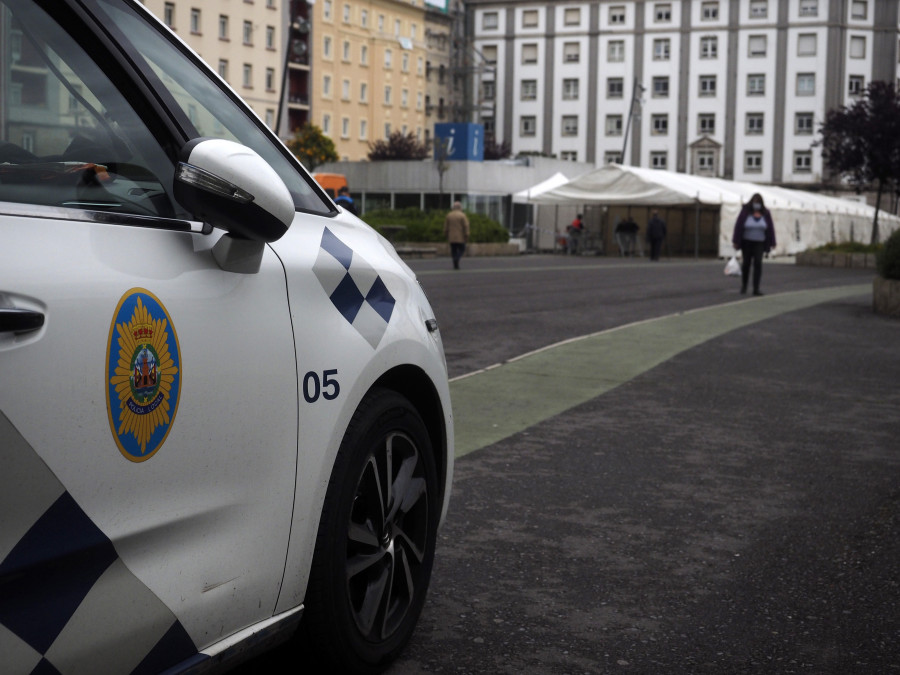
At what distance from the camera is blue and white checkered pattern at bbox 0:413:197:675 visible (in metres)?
1.75

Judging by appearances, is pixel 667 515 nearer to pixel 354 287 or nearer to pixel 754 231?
pixel 354 287

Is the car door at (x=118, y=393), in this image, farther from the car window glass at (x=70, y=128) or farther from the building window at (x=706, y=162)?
the building window at (x=706, y=162)

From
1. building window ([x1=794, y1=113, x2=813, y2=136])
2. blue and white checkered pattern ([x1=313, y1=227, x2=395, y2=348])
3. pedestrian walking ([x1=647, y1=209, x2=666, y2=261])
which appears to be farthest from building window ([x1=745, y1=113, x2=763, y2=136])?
blue and white checkered pattern ([x1=313, y1=227, x2=395, y2=348])

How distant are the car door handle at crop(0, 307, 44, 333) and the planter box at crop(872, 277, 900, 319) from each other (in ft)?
52.3

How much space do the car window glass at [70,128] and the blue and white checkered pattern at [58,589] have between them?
0.52 m

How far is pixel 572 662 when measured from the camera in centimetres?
335

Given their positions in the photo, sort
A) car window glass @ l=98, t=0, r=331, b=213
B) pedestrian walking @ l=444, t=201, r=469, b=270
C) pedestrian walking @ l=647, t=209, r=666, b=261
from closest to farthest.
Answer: car window glass @ l=98, t=0, r=331, b=213 < pedestrian walking @ l=444, t=201, r=469, b=270 < pedestrian walking @ l=647, t=209, r=666, b=261

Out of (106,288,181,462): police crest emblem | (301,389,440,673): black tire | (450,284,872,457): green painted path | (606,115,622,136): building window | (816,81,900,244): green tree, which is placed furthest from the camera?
(606,115,622,136): building window

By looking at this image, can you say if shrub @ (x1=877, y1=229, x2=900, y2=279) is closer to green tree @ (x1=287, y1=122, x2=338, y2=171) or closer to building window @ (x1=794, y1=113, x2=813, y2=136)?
green tree @ (x1=287, y1=122, x2=338, y2=171)

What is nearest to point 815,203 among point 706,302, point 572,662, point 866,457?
point 706,302

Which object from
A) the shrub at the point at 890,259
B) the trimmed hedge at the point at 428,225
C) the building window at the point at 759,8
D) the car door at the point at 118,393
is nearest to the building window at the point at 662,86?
the building window at the point at 759,8

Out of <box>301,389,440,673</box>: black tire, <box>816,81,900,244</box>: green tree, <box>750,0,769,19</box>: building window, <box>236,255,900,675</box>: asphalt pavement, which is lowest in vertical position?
<box>236,255,900,675</box>: asphalt pavement

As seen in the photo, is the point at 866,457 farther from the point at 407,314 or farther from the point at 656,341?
the point at 656,341

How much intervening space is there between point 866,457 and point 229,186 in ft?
16.4
